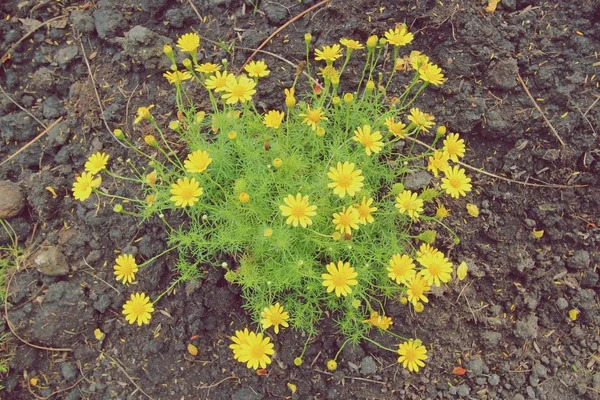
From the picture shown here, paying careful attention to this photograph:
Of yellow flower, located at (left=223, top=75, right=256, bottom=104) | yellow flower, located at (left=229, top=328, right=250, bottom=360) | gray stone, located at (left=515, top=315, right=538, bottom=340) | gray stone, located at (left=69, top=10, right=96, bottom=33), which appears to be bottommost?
gray stone, located at (left=515, top=315, right=538, bottom=340)

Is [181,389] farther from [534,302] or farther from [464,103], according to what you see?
[464,103]

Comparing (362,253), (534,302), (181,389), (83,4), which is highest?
(83,4)

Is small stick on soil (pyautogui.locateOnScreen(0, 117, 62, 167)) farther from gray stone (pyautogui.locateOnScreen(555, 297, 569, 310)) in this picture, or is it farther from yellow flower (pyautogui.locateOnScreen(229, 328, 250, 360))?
gray stone (pyautogui.locateOnScreen(555, 297, 569, 310))

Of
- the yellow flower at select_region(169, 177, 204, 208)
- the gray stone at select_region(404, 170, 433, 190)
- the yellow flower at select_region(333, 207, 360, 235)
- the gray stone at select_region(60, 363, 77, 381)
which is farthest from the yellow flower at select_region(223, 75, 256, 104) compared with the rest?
the gray stone at select_region(60, 363, 77, 381)

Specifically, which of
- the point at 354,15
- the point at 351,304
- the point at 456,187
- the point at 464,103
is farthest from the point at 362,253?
the point at 354,15

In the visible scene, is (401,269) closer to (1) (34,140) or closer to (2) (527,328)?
(2) (527,328)
